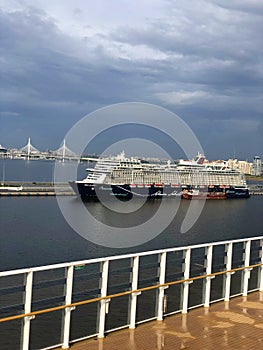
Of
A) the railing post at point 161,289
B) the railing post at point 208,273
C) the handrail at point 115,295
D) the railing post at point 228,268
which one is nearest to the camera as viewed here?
the handrail at point 115,295

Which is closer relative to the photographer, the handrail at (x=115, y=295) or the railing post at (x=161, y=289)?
the handrail at (x=115, y=295)

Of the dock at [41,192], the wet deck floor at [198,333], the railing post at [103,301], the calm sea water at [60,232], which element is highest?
the railing post at [103,301]

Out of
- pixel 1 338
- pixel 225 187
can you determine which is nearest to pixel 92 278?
pixel 1 338

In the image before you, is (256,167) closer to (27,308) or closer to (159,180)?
(159,180)

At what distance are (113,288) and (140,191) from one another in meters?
37.7

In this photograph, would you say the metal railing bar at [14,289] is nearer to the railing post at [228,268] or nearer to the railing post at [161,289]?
the railing post at [161,289]

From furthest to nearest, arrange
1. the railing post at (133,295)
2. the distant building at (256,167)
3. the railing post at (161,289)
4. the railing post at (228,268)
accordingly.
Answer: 1. the distant building at (256,167)
2. the railing post at (228,268)
3. the railing post at (161,289)
4. the railing post at (133,295)

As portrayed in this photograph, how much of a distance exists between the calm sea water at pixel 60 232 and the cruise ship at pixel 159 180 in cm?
448

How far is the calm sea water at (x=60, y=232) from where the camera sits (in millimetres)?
13609

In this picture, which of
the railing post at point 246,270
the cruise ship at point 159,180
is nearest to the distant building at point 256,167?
the cruise ship at point 159,180

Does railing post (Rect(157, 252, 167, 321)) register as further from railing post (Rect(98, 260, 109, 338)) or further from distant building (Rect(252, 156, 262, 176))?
distant building (Rect(252, 156, 262, 176))

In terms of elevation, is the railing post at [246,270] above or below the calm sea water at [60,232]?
above

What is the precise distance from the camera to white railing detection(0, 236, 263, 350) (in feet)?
9.80

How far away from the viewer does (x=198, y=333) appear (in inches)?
132
